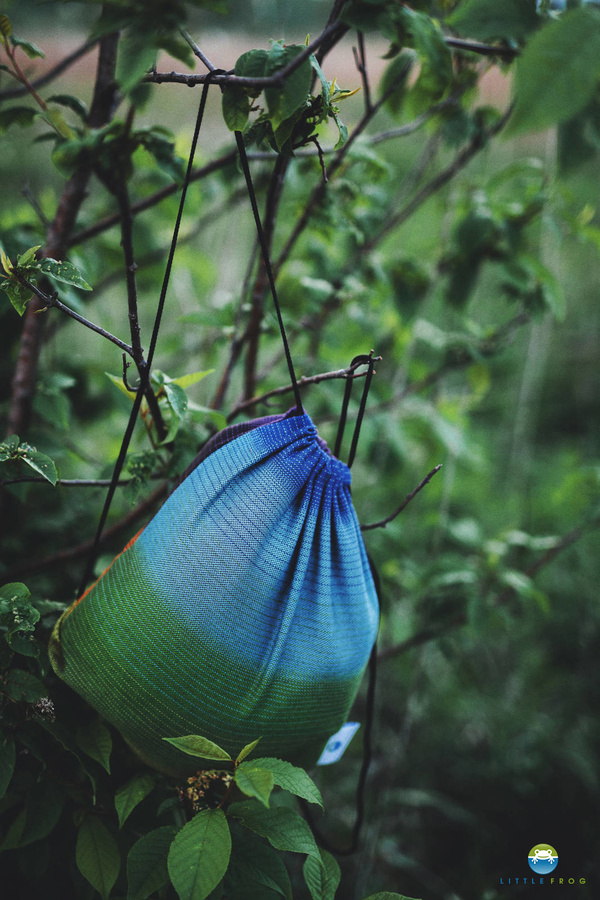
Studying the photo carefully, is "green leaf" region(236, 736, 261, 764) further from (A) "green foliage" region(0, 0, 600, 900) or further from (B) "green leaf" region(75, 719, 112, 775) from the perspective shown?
(B) "green leaf" region(75, 719, 112, 775)

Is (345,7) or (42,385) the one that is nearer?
(345,7)

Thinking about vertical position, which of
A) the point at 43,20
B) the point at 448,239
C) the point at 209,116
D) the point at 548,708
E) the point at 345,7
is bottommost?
the point at 548,708

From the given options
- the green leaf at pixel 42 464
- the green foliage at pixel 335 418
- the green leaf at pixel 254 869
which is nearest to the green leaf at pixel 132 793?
the green foliage at pixel 335 418

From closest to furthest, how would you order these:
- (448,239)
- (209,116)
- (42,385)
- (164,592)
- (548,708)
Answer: (164,592) < (42,385) < (448,239) < (548,708) < (209,116)

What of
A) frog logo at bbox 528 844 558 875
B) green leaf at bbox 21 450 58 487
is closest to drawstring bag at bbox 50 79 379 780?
green leaf at bbox 21 450 58 487

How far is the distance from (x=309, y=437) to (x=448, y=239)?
921mm

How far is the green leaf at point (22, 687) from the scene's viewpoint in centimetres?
59

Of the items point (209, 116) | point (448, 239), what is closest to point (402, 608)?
point (448, 239)

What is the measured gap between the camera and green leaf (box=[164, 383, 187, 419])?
628 mm

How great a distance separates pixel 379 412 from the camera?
135cm

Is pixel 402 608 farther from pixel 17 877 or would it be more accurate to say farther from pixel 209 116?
pixel 209 116

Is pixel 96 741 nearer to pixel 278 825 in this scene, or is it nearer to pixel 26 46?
pixel 278 825

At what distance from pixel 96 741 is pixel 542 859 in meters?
1.03

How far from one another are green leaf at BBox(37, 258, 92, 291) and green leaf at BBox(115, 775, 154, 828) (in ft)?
1.69
